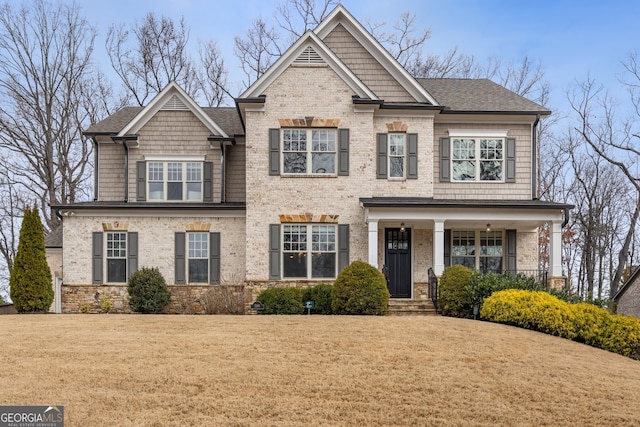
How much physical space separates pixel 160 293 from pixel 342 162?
7391 mm

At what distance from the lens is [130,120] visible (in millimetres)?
23188

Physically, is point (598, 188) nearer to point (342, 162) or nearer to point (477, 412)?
point (342, 162)

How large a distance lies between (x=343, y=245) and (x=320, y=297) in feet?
7.30

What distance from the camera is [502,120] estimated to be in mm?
21094

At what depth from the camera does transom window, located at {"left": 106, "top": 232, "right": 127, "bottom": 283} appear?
68.0 ft

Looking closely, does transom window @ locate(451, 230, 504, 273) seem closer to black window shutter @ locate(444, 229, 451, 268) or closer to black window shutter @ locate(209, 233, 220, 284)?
black window shutter @ locate(444, 229, 451, 268)

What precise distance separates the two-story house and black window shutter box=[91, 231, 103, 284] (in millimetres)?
34

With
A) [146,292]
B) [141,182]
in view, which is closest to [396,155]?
[141,182]

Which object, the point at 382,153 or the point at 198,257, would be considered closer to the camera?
the point at 382,153

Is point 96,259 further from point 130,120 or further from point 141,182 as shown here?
point 130,120

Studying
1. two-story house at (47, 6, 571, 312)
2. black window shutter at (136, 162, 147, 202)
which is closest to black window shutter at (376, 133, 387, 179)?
two-story house at (47, 6, 571, 312)

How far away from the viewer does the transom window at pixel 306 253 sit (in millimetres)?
19562

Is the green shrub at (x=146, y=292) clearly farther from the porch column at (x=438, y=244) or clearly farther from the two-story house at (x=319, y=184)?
the porch column at (x=438, y=244)

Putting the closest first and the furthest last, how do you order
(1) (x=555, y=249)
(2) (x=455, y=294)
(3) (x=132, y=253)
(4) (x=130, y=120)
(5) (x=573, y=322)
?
(5) (x=573, y=322) → (2) (x=455, y=294) → (1) (x=555, y=249) → (3) (x=132, y=253) → (4) (x=130, y=120)
